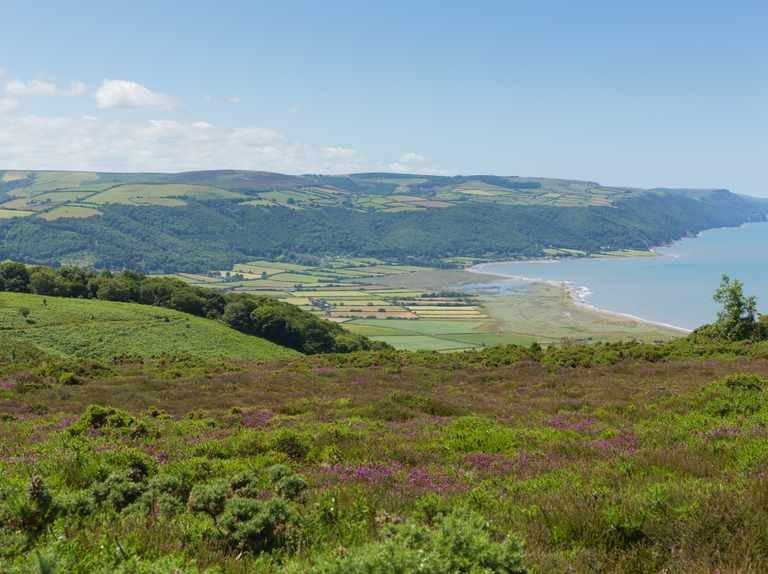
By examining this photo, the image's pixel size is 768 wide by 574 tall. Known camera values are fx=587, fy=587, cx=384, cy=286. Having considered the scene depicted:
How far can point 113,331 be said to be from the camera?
69.3 m

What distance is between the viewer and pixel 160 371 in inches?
1652

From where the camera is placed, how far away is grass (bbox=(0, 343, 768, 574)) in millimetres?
5738

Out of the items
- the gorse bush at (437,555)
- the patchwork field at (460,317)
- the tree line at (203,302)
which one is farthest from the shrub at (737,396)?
the patchwork field at (460,317)

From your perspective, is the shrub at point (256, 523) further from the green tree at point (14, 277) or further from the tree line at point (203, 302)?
the green tree at point (14, 277)

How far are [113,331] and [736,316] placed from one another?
217 ft

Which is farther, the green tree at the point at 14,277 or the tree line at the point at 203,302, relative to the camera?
the green tree at the point at 14,277

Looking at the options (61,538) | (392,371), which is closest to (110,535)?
(61,538)

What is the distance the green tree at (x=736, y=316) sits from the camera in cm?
5247

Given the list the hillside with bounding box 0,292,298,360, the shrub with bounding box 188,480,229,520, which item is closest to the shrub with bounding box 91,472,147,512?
the shrub with bounding box 188,480,229,520

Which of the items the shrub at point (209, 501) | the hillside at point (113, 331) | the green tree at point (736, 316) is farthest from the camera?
the hillside at point (113, 331)

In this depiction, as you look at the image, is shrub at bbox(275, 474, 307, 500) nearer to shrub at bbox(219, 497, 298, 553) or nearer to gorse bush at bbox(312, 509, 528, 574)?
shrub at bbox(219, 497, 298, 553)

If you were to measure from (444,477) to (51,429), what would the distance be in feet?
46.6

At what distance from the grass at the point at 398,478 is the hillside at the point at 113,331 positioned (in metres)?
39.3

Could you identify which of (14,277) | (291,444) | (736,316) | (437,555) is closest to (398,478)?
(291,444)
